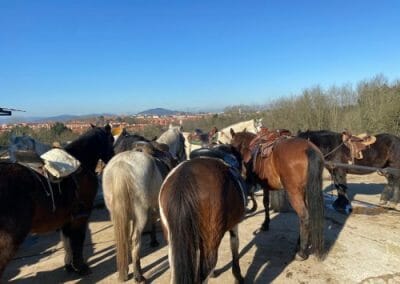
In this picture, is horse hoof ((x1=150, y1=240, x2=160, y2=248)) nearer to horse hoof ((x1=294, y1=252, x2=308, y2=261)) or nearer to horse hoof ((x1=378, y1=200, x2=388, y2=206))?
horse hoof ((x1=294, y1=252, x2=308, y2=261))

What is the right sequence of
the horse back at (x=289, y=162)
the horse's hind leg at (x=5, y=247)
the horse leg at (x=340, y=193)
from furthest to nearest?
the horse leg at (x=340, y=193) < the horse back at (x=289, y=162) < the horse's hind leg at (x=5, y=247)

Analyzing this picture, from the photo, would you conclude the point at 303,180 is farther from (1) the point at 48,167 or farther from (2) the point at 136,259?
(1) the point at 48,167

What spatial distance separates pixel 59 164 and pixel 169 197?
1555 millimetres

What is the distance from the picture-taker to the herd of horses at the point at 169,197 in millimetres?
2900

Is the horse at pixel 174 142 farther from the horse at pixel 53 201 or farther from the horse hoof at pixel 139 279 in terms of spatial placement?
the horse hoof at pixel 139 279

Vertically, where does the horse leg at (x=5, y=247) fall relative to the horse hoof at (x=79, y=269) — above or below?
above

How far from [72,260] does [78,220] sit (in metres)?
0.55

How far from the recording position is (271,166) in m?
5.23

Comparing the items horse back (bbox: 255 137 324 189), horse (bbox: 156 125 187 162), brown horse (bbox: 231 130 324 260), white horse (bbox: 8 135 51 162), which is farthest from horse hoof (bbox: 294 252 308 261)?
white horse (bbox: 8 135 51 162)

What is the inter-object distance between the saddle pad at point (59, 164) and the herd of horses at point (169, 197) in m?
0.12

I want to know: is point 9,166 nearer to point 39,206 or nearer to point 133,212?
point 39,206

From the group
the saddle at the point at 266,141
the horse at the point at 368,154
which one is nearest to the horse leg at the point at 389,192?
the horse at the point at 368,154

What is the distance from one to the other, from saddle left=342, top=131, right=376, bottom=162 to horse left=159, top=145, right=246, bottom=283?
17.7 ft

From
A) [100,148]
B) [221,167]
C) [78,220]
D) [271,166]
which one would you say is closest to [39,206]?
[78,220]
